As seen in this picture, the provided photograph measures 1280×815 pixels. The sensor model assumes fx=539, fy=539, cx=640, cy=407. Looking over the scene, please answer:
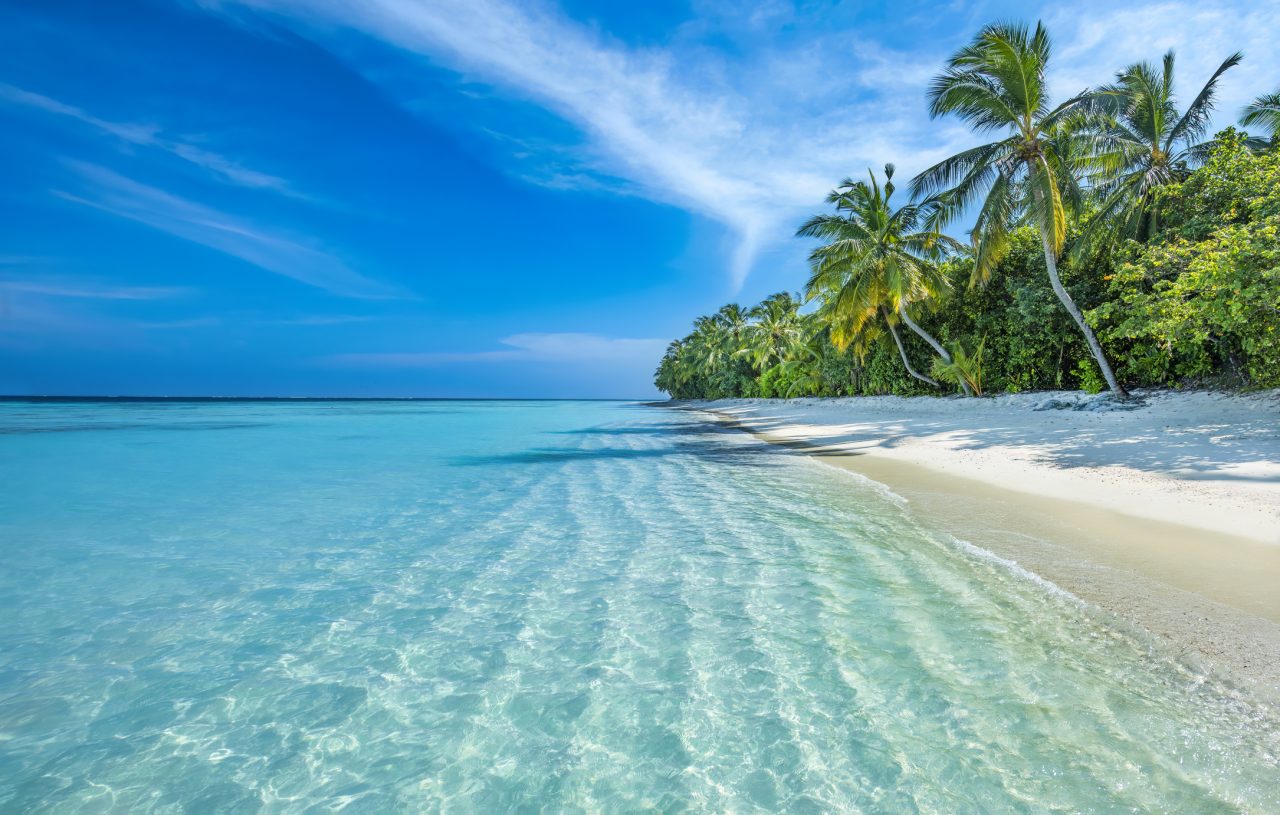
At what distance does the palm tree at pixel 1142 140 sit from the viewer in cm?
1562

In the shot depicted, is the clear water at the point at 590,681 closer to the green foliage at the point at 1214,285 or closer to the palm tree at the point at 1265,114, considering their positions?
the green foliage at the point at 1214,285

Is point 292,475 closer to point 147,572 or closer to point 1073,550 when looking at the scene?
point 147,572

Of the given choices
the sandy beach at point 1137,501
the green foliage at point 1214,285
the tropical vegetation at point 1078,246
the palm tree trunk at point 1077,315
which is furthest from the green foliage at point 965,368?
the sandy beach at point 1137,501

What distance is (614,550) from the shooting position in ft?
18.2

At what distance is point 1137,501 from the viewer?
629cm

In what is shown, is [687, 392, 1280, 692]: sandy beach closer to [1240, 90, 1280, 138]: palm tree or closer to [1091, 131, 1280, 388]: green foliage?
[1091, 131, 1280, 388]: green foliage

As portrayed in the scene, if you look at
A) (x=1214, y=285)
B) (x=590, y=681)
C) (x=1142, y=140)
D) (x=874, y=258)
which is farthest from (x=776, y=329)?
(x=590, y=681)

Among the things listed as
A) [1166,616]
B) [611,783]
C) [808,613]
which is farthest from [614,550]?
[1166,616]

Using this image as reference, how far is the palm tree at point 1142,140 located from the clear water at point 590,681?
675 inches

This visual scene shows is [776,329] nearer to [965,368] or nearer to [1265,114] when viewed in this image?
[965,368]

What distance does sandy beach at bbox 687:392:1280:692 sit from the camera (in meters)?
3.46

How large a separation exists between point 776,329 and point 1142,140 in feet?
89.2

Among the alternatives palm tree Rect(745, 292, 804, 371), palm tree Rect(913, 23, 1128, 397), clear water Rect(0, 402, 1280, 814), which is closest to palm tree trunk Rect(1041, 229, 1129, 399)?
palm tree Rect(913, 23, 1128, 397)

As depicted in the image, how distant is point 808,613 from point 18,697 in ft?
15.2
